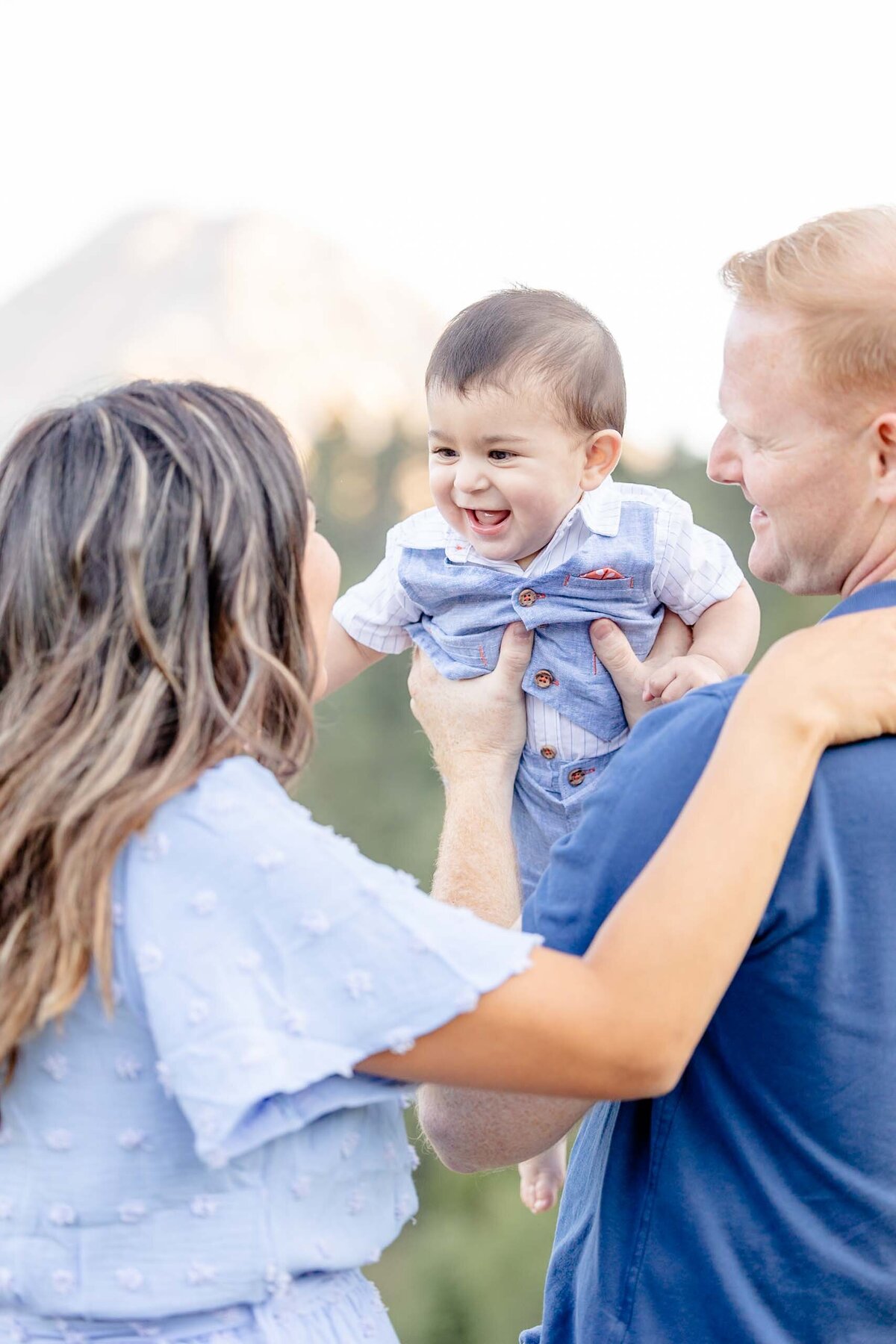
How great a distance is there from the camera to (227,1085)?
4.25 ft

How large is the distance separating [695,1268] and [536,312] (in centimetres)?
184

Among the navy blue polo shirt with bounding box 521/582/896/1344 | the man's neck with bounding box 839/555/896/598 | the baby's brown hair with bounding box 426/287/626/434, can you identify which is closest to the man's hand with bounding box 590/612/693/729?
the baby's brown hair with bounding box 426/287/626/434

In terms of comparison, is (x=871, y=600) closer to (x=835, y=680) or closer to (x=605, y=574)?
(x=835, y=680)

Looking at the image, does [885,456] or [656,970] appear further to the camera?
[885,456]

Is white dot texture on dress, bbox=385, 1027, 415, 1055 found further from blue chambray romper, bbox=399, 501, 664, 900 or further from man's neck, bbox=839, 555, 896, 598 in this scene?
blue chambray romper, bbox=399, 501, 664, 900

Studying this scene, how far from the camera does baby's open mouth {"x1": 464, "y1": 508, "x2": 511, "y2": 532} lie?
2.66 m

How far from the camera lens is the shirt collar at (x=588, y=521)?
264 centimetres

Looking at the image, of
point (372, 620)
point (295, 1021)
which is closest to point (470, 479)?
point (372, 620)

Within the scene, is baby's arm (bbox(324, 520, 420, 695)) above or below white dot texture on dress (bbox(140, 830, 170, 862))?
below

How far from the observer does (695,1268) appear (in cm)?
159

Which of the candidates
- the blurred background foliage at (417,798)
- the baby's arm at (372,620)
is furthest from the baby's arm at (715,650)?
the blurred background foliage at (417,798)

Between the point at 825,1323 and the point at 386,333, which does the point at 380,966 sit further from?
the point at 386,333

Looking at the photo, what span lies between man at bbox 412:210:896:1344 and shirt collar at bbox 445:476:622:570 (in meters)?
0.87

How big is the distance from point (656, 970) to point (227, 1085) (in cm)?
44
